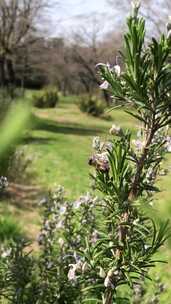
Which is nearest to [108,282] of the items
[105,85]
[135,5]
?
[105,85]

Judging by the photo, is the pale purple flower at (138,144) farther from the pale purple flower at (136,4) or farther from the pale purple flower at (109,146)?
the pale purple flower at (136,4)

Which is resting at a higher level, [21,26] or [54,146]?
[21,26]

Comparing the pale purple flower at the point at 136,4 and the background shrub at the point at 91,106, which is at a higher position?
the pale purple flower at the point at 136,4

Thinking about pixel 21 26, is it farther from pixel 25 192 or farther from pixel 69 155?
pixel 25 192

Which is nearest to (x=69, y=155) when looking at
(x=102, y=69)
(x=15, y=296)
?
(x=15, y=296)

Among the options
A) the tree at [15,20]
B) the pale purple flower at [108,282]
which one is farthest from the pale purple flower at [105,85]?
the tree at [15,20]

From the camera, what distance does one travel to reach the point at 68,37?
42.6 m

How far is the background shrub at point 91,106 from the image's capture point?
2456 centimetres

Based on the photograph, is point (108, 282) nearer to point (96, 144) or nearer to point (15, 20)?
point (96, 144)

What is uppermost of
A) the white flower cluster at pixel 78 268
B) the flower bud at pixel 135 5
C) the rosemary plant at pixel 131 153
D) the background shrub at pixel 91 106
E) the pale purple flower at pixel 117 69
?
the flower bud at pixel 135 5

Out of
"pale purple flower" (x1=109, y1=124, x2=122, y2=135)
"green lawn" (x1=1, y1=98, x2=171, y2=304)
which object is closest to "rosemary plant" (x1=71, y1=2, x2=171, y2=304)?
"pale purple flower" (x1=109, y1=124, x2=122, y2=135)

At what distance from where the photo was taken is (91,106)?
2484 centimetres

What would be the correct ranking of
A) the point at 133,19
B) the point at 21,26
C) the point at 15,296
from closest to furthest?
1. the point at 133,19
2. the point at 15,296
3. the point at 21,26

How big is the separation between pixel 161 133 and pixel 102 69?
0.36m
